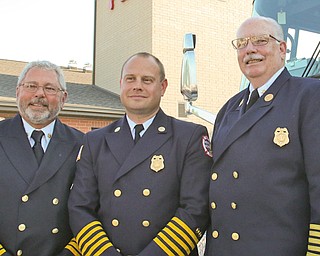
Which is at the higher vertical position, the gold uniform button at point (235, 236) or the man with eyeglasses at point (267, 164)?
the man with eyeglasses at point (267, 164)

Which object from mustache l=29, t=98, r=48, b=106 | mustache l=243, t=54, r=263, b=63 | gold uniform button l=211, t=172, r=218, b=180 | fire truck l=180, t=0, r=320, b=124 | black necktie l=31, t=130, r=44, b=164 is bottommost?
gold uniform button l=211, t=172, r=218, b=180

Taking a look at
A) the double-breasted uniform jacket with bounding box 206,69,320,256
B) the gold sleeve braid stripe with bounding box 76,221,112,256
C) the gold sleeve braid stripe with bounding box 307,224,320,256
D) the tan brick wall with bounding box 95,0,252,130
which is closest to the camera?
the gold sleeve braid stripe with bounding box 307,224,320,256

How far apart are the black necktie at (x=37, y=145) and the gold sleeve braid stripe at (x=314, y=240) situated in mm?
1622

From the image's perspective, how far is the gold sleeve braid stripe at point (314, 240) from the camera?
1847 millimetres

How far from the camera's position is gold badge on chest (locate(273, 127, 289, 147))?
6.62ft

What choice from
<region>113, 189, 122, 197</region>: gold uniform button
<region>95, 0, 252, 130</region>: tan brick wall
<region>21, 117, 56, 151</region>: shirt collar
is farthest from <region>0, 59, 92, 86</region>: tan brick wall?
<region>113, 189, 122, 197</region>: gold uniform button

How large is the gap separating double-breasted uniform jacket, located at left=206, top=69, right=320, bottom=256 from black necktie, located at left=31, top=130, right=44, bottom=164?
112 cm

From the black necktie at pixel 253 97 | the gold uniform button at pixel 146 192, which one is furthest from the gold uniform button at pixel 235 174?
the gold uniform button at pixel 146 192

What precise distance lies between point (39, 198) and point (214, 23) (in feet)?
35.5

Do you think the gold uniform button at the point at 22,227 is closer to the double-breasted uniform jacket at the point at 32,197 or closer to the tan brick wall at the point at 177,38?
the double-breasted uniform jacket at the point at 32,197

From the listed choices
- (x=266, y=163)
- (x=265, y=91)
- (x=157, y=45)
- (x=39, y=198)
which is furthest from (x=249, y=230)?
(x=157, y=45)

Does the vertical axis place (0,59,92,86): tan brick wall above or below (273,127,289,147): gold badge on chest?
above

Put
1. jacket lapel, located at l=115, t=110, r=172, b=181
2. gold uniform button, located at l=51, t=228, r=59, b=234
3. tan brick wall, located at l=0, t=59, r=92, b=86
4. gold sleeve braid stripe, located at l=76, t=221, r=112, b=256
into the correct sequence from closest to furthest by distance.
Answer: gold sleeve braid stripe, located at l=76, t=221, r=112, b=256 → jacket lapel, located at l=115, t=110, r=172, b=181 → gold uniform button, located at l=51, t=228, r=59, b=234 → tan brick wall, located at l=0, t=59, r=92, b=86

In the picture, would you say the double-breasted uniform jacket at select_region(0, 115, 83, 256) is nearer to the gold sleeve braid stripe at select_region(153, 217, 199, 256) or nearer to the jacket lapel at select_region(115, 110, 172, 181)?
the jacket lapel at select_region(115, 110, 172, 181)
